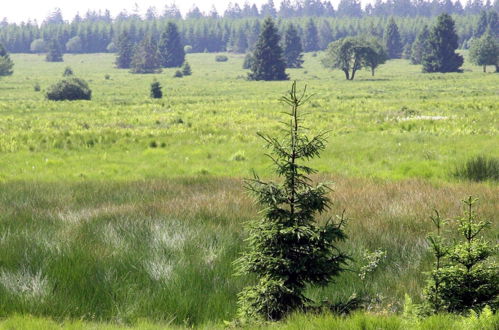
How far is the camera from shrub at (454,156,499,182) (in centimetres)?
1174

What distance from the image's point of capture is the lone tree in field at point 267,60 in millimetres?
86062

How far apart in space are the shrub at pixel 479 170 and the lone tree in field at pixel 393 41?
12848cm

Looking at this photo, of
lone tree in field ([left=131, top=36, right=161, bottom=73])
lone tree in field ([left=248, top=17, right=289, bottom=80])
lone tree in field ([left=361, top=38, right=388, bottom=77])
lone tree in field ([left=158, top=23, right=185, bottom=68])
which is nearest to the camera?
lone tree in field ([left=361, top=38, right=388, bottom=77])

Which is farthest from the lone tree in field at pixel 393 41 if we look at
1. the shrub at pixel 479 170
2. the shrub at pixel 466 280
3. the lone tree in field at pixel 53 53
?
the shrub at pixel 466 280

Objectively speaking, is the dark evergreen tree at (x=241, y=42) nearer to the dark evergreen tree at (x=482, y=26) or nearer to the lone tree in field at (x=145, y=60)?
the lone tree in field at (x=145, y=60)

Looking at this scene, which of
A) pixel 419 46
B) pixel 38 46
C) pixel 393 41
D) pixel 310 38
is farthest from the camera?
pixel 38 46

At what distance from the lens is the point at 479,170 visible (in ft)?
39.4

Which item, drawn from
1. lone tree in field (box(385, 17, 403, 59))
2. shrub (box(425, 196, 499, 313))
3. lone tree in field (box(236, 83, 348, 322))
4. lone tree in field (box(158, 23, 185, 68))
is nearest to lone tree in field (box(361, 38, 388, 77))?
lone tree in field (box(385, 17, 403, 59))

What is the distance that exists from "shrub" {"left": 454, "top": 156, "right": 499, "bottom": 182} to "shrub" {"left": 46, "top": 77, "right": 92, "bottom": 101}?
3956 centimetres

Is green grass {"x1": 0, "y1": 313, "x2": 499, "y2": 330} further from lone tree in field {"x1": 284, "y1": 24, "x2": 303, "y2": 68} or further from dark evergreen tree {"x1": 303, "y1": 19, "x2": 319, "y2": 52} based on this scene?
dark evergreen tree {"x1": 303, "y1": 19, "x2": 319, "y2": 52}

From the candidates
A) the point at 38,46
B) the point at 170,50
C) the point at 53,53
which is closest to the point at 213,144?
the point at 170,50

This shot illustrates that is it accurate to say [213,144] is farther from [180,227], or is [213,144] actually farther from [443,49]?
[443,49]

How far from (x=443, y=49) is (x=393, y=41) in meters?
45.2

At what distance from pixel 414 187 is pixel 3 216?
24.4 ft
